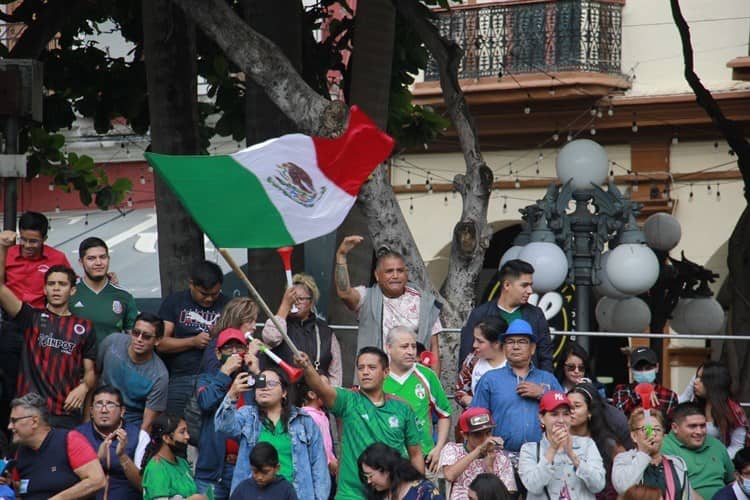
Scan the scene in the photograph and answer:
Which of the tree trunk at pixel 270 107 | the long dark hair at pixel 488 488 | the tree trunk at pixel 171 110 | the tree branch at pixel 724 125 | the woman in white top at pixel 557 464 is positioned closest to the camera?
the long dark hair at pixel 488 488

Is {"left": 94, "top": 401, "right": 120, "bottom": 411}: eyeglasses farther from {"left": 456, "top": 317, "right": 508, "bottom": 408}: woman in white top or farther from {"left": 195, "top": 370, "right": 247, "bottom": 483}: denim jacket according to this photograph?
{"left": 456, "top": 317, "right": 508, "bottom": 408}: woman in white top

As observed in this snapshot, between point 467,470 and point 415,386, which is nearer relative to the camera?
point 467,470

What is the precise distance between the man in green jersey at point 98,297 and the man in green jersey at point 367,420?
238cm

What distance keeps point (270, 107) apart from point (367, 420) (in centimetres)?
529

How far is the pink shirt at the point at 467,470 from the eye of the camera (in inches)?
459

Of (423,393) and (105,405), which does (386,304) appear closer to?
(423,393)

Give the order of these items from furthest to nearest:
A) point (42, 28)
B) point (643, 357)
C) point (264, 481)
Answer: point (42, 28), point (643, 357), point (264, 481)

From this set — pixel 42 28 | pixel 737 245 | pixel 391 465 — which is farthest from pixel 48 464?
pixel 737 245

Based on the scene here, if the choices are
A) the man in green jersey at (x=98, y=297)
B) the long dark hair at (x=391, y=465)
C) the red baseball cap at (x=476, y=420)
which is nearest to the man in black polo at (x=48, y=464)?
the man in green jersey at (x=98, y=297)

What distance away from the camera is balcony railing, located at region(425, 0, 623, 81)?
25.6 metres

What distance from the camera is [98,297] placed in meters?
13.4

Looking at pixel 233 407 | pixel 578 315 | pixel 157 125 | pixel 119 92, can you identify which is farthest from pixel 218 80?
pixel 233 407

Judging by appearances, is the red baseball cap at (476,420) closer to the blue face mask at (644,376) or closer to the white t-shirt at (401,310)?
the white t-shirt at (401,310)

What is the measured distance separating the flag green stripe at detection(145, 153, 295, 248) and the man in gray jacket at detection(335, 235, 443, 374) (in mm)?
1333
